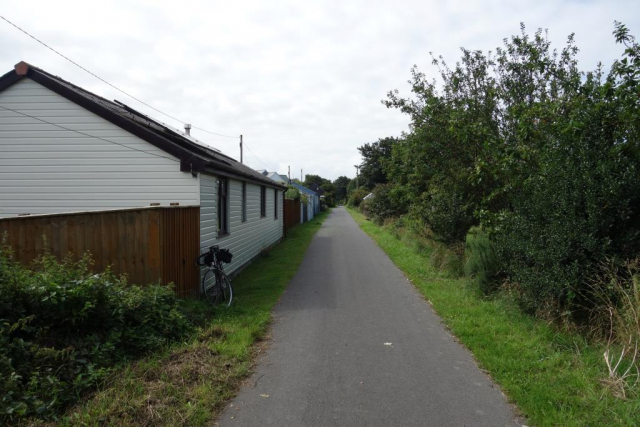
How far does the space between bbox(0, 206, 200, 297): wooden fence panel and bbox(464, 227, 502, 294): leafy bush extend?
5.56 meters

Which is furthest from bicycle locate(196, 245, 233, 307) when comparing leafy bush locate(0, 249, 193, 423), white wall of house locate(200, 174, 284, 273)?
leafy bush locate(0, 249, 193, 423)

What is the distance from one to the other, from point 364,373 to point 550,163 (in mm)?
4073

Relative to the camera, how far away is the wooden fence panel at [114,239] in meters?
5.91

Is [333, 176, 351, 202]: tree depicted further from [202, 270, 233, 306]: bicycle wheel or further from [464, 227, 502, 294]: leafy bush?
[202, 270, 233, 306]: bicycle wheel

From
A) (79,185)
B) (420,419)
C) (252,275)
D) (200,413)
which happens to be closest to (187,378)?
(200,413)

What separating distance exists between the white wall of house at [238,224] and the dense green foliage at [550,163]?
5198 mm

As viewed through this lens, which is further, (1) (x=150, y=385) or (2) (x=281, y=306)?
(2) (x=281, y=306)

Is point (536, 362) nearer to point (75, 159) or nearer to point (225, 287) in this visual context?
point (225, 287)

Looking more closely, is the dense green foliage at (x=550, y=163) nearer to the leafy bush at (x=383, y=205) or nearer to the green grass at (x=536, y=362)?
the green grass at (x=536, y=362)

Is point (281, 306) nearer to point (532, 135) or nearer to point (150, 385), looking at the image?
point (150, 385)

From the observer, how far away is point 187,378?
415 cm

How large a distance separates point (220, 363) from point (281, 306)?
9.39ft

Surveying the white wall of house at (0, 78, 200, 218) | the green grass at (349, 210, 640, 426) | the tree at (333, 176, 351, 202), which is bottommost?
the green grass at (349, 210, 640, 426)

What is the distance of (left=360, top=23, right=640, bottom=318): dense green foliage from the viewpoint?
5.43 m
